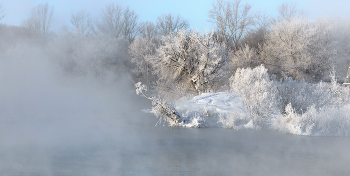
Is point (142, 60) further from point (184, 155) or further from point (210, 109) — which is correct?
point (184, 155)

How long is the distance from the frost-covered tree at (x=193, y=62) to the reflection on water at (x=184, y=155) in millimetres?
8890

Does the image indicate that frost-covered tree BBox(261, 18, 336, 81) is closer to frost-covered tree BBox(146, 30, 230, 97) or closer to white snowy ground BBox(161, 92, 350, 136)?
frost-covered tree BBox(146, 30, 230, 97)

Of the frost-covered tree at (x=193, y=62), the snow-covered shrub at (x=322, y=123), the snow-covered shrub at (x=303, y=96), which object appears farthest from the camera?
the frost-covered tree at (x=193, y=62)

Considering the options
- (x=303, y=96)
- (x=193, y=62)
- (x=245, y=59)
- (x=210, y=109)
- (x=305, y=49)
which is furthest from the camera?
(x=245, y=59)

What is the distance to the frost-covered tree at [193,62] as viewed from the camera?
18.9m

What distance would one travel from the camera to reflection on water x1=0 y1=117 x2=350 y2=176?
21.5 ft

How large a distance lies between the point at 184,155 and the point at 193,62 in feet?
39.7

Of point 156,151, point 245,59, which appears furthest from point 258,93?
point 245,59

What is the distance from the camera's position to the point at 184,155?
25.3 ft

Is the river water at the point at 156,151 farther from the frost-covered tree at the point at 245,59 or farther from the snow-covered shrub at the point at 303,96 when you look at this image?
the frost-covered tree at the point at 245,59

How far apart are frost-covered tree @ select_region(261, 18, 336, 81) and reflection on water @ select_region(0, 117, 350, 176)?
20509 millimetres

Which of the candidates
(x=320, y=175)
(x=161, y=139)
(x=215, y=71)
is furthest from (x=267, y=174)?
(x=215, y=71)

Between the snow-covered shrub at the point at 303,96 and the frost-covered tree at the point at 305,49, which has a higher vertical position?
the frost-covered tree at the point at 305,49

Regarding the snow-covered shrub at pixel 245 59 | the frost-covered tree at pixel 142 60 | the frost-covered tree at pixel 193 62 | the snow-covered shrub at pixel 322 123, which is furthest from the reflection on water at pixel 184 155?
the frost-covered tree at pixel 142 60
